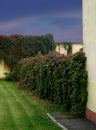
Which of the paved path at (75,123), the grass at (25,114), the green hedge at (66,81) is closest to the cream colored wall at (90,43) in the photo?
the green hedge at (66,81)

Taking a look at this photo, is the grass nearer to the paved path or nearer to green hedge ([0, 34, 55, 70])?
the paved path

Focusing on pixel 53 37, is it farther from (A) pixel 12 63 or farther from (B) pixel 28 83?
(B) pixel 28 83

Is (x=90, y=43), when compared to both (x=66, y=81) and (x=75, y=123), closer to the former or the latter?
(x=66, y=81)

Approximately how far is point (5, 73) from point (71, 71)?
1869 cm

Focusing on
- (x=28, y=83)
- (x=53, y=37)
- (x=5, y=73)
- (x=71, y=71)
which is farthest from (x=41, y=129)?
(x=53, y=37)

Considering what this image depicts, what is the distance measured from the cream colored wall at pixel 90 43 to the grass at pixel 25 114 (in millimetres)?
1584

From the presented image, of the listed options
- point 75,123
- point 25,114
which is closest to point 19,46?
point 25,114

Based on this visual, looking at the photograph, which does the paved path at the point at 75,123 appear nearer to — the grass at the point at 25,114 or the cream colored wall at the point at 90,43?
the grass at the point at 25,114

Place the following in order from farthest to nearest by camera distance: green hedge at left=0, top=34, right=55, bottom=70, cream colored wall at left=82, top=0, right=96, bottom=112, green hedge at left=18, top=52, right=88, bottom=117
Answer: green hedge at left=0, top=34, right=55, bottom=70 < green hedge at left=18, top=52, right=88, bottom=117 < cream colored wall at left=82, top=0, right=96, bottom=112

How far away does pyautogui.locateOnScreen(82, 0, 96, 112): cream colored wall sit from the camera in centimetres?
1170

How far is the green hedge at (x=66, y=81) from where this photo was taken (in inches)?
504

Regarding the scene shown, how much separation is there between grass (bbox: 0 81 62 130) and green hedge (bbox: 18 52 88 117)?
0.51 meters

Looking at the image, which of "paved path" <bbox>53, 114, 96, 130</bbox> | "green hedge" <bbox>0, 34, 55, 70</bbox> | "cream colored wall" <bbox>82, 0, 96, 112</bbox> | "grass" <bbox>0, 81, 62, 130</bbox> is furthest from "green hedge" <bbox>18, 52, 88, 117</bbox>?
"green hedge" <bbox>0, 34, 55, 70</bbox>

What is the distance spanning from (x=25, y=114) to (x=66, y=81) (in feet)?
6.58
